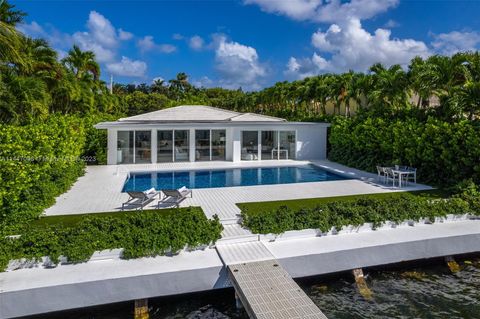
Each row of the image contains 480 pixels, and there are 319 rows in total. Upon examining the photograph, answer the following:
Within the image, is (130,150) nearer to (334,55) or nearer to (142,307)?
(142,307)

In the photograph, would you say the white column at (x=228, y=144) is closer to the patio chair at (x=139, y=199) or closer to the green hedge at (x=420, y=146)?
the green hedge at (x=420, y=146)

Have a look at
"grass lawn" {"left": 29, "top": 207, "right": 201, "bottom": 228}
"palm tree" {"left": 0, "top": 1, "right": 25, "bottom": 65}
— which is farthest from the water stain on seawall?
"palm tree" {"left": 0, "top": 1, "right": 25, "bottom": 65}

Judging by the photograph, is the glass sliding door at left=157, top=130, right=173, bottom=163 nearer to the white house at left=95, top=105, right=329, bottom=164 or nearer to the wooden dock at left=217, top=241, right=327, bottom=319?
the white house at left=95, top=105, right=329, bottom=164

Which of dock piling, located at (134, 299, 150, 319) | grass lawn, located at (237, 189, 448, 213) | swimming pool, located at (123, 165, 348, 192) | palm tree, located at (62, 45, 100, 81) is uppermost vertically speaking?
palm tree, located at (62, 45, 100, 81)

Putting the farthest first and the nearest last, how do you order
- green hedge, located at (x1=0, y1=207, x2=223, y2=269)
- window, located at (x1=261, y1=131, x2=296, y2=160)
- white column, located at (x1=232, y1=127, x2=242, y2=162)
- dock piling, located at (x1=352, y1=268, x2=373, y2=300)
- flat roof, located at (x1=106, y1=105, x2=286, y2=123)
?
1. window, located at (x1=261, y1=131, x2=296, y2=160)
2. flat roof, located at (x1=106, y1=105, x2=286, y2=123)
3. white column, located at (x1=232, y1=127, x2=242, y2=162)
4. dock piling, located at (x1=352, y1=268, x2=373, y2=300)
5. green hedge, located at (x1=0, y1=207, x2=223, y2=269)

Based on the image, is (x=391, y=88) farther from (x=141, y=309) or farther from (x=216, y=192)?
(x=141, y=309)

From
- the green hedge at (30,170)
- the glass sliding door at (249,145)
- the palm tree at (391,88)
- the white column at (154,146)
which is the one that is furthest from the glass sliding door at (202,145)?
the palm tree at (391,88)
